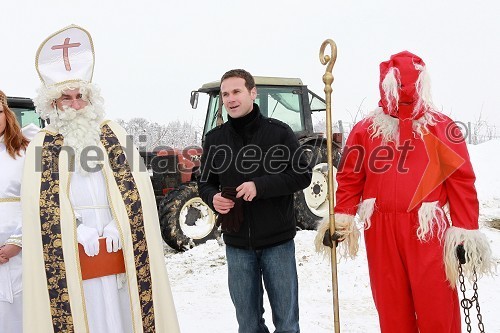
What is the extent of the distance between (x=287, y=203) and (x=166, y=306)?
0.92 m

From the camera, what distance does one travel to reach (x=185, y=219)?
725 cm

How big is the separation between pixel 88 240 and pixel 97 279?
0.80 ft

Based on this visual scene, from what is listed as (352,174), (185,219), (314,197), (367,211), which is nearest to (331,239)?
(367,211)

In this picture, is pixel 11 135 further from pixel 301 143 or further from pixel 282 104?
pixel 282 104

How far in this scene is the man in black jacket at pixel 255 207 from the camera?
2887 mm

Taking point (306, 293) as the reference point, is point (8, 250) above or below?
above

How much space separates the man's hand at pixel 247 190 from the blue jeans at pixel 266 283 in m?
0.38

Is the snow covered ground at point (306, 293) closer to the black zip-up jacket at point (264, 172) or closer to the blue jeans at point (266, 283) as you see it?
the blue jeans at point (266, 283)

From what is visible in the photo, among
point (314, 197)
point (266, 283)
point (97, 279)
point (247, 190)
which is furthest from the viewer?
point (314, 197)

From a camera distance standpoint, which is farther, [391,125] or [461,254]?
[391,125]

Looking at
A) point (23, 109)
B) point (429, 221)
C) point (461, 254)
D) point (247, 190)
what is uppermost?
point (23, 109)

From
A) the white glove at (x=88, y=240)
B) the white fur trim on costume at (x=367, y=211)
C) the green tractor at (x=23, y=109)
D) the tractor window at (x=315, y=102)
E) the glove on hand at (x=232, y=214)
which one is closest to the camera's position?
the white glove at (x=88, y=240)

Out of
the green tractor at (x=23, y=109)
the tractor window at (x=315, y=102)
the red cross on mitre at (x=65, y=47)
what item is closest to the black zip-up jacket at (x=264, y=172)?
the red cross on mitre at (x=65, y=47)

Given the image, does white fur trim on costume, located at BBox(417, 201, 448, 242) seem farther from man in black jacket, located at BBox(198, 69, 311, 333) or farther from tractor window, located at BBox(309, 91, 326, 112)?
tractor window, located at BBox(309, 91, 326, 112)
